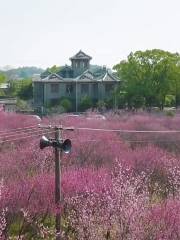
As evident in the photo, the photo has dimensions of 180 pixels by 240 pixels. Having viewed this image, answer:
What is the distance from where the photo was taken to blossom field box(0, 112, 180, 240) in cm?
1119

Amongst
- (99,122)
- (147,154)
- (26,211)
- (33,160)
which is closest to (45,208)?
(26,211)

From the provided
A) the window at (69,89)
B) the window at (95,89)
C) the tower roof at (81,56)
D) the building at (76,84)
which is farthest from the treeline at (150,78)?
the window at (69,89)

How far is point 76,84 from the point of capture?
164 ft

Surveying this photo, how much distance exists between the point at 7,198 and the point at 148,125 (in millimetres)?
19045

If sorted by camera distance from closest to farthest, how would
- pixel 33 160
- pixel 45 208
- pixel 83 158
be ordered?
1. pixel 45 208
2. pixel 33 160
3. pixel 83 158

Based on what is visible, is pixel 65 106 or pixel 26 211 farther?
pixel 65 106

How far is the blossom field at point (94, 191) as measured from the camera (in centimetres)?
1119

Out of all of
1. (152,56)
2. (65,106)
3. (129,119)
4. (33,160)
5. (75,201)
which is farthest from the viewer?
(65,106)

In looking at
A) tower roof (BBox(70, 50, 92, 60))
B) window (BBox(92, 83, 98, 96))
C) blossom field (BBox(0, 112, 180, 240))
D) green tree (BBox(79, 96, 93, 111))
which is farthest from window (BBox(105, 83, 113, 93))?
blossom field (BBox(0, 112, 180, 240))

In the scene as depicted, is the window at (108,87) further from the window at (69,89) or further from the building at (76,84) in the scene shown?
the window at (69,89)

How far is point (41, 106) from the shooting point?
49969 millimetres

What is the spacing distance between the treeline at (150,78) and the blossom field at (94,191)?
1728 cm

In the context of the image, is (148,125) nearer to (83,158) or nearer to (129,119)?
(129,119)

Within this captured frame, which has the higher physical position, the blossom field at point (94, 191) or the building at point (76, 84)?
the building at point (76, 84)
